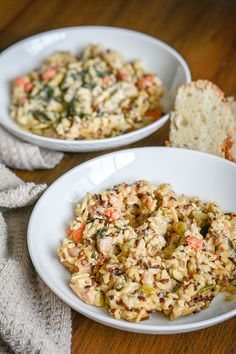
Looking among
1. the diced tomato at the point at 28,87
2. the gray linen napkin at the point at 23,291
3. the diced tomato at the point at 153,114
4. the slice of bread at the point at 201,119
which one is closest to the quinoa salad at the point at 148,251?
the gray linen napkin at the point at 23,291

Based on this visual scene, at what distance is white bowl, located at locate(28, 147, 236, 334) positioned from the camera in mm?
2186

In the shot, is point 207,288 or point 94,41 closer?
point 207,288

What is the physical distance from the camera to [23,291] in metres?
2.11

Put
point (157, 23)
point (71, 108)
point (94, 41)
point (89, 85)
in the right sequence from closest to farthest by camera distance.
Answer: point (71, 108)
point (89, 85)
point (94, 41)
point (157, 23)

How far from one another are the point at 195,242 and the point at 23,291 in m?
0.59

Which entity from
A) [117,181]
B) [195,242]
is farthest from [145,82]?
[195,242]

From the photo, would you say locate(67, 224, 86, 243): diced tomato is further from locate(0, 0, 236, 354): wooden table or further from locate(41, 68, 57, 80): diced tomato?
locate(41, 68, 57, 80): diced tomato

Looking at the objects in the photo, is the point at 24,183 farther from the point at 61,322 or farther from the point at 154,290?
the point at 154,290

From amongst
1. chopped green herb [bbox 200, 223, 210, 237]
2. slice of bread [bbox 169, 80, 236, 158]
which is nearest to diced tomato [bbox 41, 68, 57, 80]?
slice of bread [bbox 169, 80, 236, 158]

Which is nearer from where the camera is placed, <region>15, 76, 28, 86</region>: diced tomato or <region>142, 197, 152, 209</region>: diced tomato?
<region>142, 197, 152, 209</region>: diced tomato

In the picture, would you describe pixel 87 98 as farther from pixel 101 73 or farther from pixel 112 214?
pixel 112 214

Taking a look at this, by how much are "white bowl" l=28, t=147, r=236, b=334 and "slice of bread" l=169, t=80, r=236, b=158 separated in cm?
17

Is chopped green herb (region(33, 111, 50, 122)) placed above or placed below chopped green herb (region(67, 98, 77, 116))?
below

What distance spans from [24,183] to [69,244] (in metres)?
0.47
